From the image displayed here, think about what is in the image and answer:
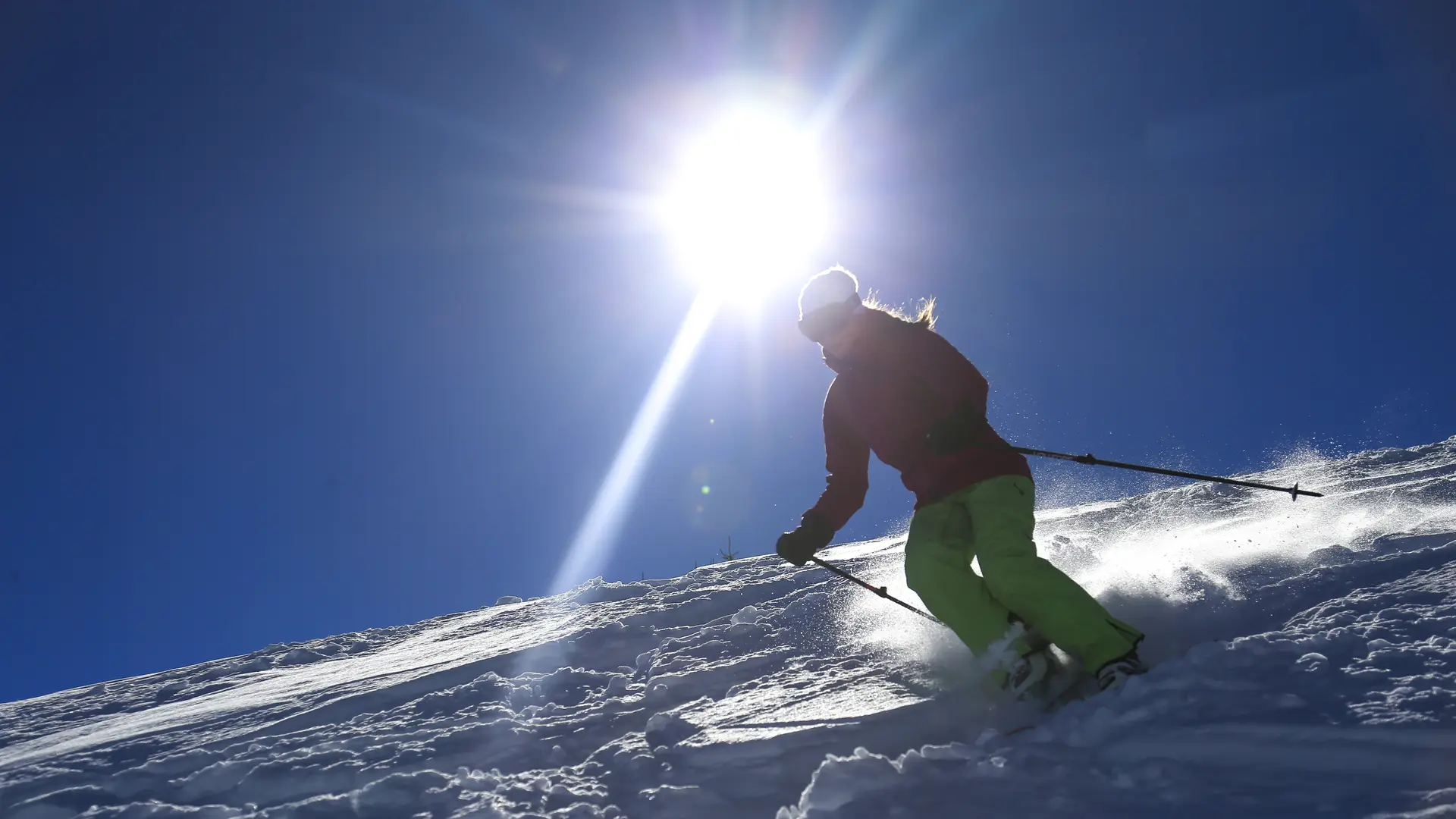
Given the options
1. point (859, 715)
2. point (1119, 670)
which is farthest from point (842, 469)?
point (1119, 670)

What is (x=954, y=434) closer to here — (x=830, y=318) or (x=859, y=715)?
(x=830, y=318)

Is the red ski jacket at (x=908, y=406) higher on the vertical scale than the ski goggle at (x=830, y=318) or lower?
lower

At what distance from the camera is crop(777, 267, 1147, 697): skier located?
261 centimetres

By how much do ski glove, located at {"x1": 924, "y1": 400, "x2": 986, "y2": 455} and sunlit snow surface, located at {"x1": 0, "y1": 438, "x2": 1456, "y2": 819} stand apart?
94cm

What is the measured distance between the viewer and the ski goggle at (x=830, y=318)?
3.68 meters

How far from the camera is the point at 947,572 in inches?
117

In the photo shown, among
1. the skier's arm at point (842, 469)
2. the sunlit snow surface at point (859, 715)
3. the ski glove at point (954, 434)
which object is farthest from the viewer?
the skier's arm at point (842, 469)

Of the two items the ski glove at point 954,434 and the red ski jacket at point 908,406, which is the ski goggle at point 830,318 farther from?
the ski glove at point 954,434

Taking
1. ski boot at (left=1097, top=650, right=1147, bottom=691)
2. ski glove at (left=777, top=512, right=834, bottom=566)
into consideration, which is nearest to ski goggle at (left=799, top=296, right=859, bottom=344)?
ski glove at (left=777, top=512, right=834, bottom=566)

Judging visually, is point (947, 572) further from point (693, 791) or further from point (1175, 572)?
point (1175, 572)

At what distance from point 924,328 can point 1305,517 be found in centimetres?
300

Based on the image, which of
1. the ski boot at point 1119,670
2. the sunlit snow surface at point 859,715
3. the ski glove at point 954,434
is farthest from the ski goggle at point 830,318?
the ski boot at point 1119,670

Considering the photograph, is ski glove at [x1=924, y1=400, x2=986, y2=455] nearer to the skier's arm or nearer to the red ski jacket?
the red ski jacket

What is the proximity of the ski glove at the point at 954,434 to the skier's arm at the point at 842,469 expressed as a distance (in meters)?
0.73
